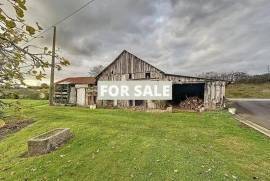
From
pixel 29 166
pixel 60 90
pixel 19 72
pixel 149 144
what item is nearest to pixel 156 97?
pixel 60 90

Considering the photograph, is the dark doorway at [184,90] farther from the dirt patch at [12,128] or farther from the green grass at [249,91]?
the dirt patch at [12,128]

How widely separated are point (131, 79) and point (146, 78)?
6.38 ft

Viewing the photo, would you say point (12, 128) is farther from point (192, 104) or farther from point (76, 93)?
point (192, 104)

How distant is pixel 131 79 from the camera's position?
3197cm

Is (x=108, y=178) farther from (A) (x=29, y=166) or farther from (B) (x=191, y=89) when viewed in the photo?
(B) (x=191, y=89)

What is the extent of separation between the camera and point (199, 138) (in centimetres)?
1354

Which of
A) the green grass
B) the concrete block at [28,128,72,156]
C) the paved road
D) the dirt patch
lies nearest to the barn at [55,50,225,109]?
the paved road

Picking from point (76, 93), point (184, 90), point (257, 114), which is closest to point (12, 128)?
point (76, 93)

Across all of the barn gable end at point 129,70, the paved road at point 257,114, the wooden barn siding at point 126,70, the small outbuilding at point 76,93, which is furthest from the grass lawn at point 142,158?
the small outbuilding at point 76,93

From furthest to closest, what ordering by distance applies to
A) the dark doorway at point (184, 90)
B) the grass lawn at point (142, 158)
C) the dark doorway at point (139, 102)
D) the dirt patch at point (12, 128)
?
1. the dark doorway at point (184, 90)
2. the dark doorway at point (139, 102)
3. the dirt patch at point (12, 128)
4. the grass lawn at point (142, 158)

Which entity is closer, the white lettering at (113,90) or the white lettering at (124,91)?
the white lettering at (124,91)

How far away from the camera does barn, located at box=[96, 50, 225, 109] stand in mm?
29422

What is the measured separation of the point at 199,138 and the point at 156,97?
16.7m

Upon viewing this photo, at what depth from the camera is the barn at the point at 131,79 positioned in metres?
29.5
